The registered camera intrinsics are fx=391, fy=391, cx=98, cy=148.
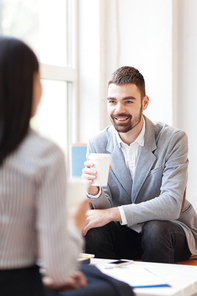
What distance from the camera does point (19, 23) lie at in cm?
271

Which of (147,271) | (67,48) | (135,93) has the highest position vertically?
(67,48)

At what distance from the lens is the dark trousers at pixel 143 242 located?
1.99m

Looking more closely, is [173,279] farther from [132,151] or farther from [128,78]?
[128,78]

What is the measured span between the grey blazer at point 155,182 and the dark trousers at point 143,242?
0.05 m

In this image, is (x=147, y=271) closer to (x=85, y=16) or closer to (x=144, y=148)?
(x=144, y=148)

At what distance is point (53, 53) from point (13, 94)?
236 centimetres

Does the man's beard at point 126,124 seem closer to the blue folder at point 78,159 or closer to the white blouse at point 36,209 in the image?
the blue folder at point 78,159

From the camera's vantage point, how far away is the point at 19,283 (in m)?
0.80

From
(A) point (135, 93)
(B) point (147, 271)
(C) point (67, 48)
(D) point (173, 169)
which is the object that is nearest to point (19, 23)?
(C) point (67, 48)

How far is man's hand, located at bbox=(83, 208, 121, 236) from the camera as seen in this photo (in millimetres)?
2047

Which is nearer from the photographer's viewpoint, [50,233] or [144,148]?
[50,233]

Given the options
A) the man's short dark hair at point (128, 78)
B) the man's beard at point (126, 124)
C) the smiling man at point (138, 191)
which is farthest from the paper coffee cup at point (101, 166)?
the man's short dark hair at point (128, 78)

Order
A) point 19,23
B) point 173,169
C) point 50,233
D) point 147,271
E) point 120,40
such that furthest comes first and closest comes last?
point 120,40 → point 19,23 → point 173,169 → point 147,271 → point 50,233

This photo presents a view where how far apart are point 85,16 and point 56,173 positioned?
2.61m
